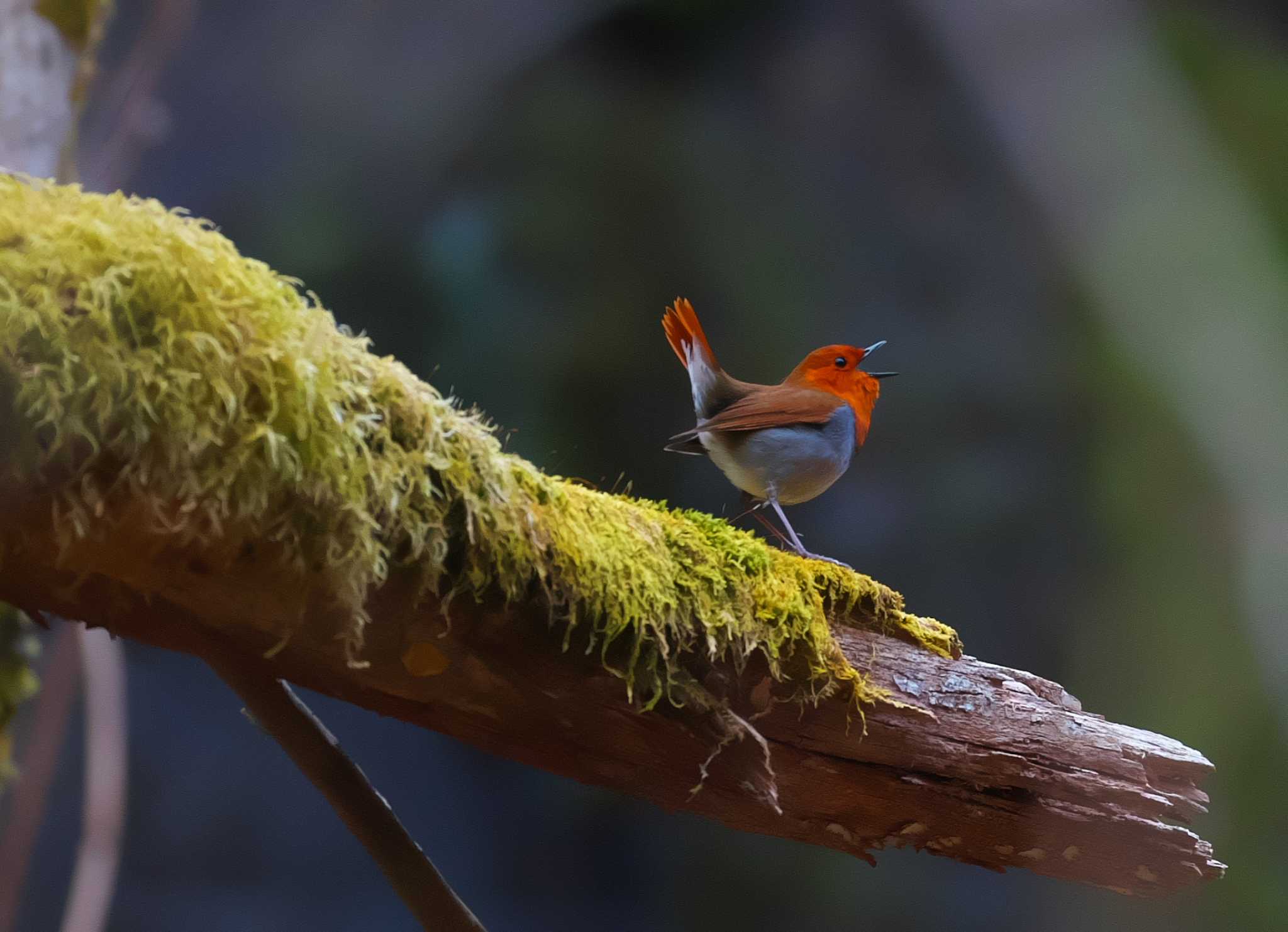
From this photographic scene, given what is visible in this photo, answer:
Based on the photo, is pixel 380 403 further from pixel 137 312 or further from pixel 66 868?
pixel 66 868

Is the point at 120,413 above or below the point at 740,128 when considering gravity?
below

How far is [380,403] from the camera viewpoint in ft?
3.02

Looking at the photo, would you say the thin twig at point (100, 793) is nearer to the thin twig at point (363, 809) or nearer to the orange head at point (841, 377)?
the thin twig at point (363, 809)

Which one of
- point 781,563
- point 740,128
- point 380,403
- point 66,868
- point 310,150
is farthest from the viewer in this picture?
point 740,128

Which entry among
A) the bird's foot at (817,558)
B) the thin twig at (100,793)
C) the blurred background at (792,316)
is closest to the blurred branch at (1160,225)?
the blurred background at (792,316)

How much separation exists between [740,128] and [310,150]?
1.72 meters

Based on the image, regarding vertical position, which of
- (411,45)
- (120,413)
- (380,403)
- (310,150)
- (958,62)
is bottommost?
(120,413)

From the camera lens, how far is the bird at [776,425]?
170cm

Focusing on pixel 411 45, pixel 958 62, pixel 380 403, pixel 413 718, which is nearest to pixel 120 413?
pixel 380 403

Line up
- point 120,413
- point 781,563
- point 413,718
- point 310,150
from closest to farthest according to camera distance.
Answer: point 120,413, point 413,718, point 781,563, point 310,150

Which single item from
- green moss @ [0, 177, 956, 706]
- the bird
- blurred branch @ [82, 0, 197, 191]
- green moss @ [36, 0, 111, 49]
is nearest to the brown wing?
the bird

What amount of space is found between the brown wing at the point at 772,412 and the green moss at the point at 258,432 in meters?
0.67

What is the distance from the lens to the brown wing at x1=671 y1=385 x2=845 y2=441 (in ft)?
5.61

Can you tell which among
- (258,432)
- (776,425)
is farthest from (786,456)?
(258,432)
